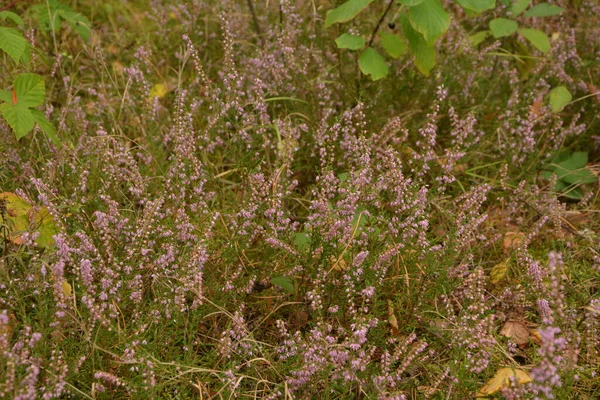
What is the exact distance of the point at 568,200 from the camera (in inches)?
154

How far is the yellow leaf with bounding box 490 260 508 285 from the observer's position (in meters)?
3.18

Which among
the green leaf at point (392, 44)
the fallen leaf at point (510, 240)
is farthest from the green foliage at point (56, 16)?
the fallen leaf at point (510, 240)

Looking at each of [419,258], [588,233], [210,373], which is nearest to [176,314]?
[210,373]

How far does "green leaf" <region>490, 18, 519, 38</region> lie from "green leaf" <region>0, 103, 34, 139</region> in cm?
267

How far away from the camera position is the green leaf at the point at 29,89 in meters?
2.77

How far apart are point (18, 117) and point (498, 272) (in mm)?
2435

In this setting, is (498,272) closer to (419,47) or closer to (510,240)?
(510,240)

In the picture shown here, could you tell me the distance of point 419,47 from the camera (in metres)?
3.47

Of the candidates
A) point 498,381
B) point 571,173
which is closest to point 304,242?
point 498,381

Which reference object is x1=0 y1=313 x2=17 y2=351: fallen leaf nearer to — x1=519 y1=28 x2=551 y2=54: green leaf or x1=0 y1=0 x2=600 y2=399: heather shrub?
x1=0 y1=0 x2=600 y2=399: heather shrub

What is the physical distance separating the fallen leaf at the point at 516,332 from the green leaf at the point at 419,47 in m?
1.43

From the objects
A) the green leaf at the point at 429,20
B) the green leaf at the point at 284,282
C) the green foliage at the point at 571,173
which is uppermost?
the green leaf at the point at 429,20

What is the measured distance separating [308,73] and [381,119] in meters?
0.61

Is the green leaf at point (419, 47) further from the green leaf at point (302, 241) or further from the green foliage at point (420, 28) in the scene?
the green leaf at point (302, 241)
